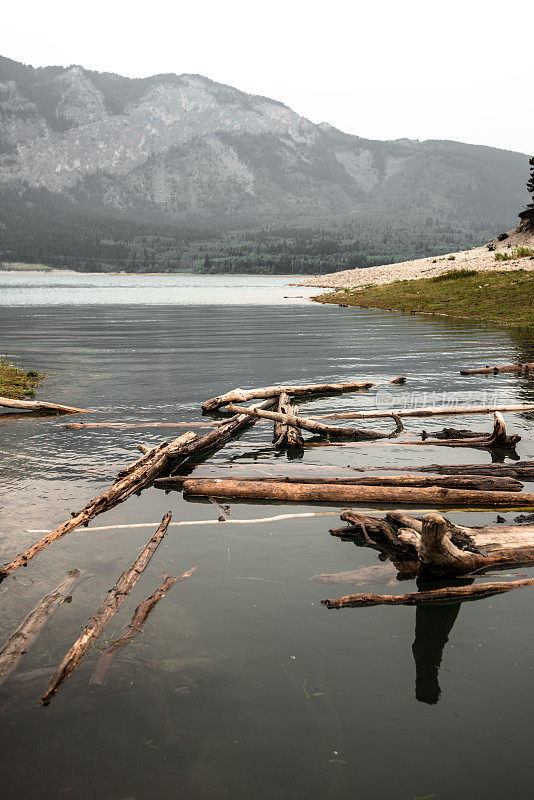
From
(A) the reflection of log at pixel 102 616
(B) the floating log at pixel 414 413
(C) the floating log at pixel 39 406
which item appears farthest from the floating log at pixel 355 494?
(C) the floating log at pixel 39 406

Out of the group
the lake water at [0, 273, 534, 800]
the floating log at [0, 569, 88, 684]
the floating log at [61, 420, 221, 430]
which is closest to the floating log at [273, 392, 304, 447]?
the lake water at [0, 273, 534, 800]

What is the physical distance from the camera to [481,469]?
46.3ft

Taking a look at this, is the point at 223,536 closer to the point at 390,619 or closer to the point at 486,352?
the point at 390,619

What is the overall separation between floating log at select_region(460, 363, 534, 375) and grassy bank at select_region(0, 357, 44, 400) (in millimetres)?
19188

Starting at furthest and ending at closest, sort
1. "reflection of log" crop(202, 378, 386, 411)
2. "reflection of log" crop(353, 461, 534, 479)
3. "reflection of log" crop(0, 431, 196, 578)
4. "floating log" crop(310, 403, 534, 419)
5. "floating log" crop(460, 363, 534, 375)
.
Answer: "floating log" crop(460, 363, 534, 375) < "reflection of log" crop(202, 378, 386, 411) < "floating log" crop(310, 403, 534, 419) < "reflection of log" crop(353, 461, 534, 479) < "reflection of log" crop(0, 431, 196, 578)

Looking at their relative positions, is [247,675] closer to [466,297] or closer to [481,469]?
[481,469]

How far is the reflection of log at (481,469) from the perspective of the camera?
14.1 m

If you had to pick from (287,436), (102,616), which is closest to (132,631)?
(102,616)

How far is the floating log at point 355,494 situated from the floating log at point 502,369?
17310 millimetres

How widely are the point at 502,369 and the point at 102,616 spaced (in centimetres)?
2476

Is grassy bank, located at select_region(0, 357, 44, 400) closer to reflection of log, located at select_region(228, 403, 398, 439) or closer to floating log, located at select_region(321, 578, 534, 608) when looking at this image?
reflection of log, located at select_region(228, 403, 398, 439)

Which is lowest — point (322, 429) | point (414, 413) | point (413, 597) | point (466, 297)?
point (413, 597)

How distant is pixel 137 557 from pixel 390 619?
428 cm

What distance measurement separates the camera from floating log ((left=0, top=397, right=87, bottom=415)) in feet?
70.7
